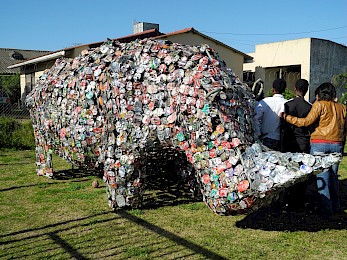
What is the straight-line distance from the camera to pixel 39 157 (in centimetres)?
819

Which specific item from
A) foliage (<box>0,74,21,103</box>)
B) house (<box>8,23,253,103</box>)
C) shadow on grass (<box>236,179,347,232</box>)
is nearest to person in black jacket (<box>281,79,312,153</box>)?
shadow on grass (<box>236,179,347,232</box>)

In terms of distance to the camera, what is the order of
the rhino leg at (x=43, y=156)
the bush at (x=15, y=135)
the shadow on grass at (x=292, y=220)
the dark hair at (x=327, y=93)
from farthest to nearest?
the bush at (x=15, y=135), the rhino leg at (x=43, y=156), the dark hair at (x=327, y=93), the shadow on grass at (x=292, y=220)

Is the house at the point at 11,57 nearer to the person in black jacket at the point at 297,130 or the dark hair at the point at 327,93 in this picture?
the person in black jacket at the point at 297,130

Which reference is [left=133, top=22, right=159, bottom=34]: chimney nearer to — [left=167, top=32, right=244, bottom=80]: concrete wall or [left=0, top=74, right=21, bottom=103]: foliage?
[left=167, top=32, right=244, bottom=80]: concrete wall

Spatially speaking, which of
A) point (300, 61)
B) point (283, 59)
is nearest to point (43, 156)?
point (300, 61)

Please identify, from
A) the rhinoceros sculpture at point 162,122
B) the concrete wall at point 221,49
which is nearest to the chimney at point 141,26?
the concrete wall at point 221,49

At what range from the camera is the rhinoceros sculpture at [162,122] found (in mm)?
3764

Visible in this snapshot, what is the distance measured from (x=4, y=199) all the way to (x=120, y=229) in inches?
103

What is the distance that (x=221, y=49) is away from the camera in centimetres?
1800

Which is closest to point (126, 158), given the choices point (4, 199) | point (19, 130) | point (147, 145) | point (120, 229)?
point (147, 145)

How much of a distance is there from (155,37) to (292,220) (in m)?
10.4

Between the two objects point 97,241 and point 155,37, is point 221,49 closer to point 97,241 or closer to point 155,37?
point 155,37

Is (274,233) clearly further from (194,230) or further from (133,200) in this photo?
(133,200)

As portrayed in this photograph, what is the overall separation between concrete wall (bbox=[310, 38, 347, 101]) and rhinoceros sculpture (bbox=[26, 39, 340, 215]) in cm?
1782
